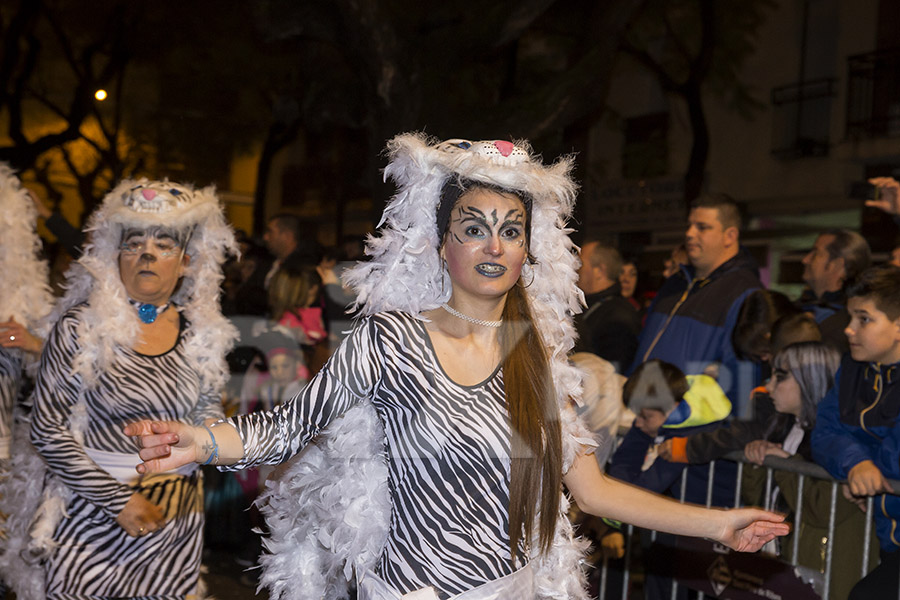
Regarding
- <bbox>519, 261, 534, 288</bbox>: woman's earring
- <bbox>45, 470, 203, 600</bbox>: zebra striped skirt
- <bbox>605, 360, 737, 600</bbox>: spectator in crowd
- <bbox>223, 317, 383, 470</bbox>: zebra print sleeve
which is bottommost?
<bbox>45, 470, 203, 600</bbox>: zebra striped skirt

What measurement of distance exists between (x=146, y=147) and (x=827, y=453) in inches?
651

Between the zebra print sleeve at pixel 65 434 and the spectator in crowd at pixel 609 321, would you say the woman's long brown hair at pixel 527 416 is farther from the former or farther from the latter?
the spectator in crowd at pixel 609 321

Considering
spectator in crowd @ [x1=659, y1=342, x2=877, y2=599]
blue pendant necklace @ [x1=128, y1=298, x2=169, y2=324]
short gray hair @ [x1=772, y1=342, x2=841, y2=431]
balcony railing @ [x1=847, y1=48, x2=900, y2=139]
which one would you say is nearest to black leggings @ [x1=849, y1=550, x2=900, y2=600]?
spectator in crowd @ [x1=659, y1=342, x2=877, y2=599]

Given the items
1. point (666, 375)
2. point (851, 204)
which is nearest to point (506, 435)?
point (666, 375)

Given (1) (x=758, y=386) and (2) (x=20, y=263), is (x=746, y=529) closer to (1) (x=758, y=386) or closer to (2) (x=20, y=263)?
(1) (x=758, y=386)

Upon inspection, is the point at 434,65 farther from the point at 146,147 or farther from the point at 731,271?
the point at 146,147

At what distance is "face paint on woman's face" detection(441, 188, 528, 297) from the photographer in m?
2.47

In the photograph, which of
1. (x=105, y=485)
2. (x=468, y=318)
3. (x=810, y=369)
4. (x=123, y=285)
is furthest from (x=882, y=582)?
(x=123, y=285)

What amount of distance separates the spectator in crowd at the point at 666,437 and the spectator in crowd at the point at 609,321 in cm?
74

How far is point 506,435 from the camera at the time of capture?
7.86ft

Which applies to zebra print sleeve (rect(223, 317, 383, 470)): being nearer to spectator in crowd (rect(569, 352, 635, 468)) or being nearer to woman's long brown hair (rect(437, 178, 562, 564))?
woman's long brown hair (rect(437, 178, 562, 564))

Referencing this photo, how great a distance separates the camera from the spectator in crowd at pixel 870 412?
3645 mm

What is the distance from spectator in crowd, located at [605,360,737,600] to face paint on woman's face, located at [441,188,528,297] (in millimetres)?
2233

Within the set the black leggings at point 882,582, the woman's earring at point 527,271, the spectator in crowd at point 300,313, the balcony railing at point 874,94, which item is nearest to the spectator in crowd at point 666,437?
the black leggings at point 882,582
